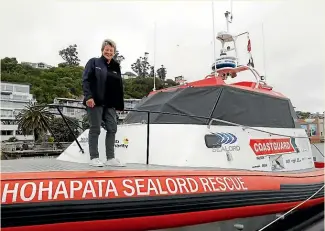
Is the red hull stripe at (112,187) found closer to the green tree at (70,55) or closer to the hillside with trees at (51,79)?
the hillside with trees at (51,79)

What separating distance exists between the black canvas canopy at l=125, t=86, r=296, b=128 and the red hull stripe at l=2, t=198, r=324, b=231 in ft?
4.42

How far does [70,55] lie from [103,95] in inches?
4217

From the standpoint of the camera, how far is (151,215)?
2838 millimetres

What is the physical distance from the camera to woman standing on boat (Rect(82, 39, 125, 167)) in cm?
331

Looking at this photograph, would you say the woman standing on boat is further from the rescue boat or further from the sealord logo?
the sealord logo

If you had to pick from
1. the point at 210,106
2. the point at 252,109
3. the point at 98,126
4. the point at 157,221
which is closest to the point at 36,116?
the point at 98,126

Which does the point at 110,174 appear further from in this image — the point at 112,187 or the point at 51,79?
the point at 51,79

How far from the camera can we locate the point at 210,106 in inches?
182

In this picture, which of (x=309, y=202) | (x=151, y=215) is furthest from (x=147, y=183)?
(x=309, y=202)

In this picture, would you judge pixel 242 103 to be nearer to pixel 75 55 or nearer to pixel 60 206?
pixel 60 206

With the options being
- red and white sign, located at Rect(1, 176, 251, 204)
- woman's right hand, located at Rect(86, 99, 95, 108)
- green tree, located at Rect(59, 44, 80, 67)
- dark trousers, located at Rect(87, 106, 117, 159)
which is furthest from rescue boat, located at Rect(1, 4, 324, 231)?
green tree, located at Rect(59, 44, 80, 67)

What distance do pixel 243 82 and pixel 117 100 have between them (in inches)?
133

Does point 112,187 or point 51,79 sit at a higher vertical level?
point 51,79

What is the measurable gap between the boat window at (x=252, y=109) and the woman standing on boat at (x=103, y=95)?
5.42 feet
